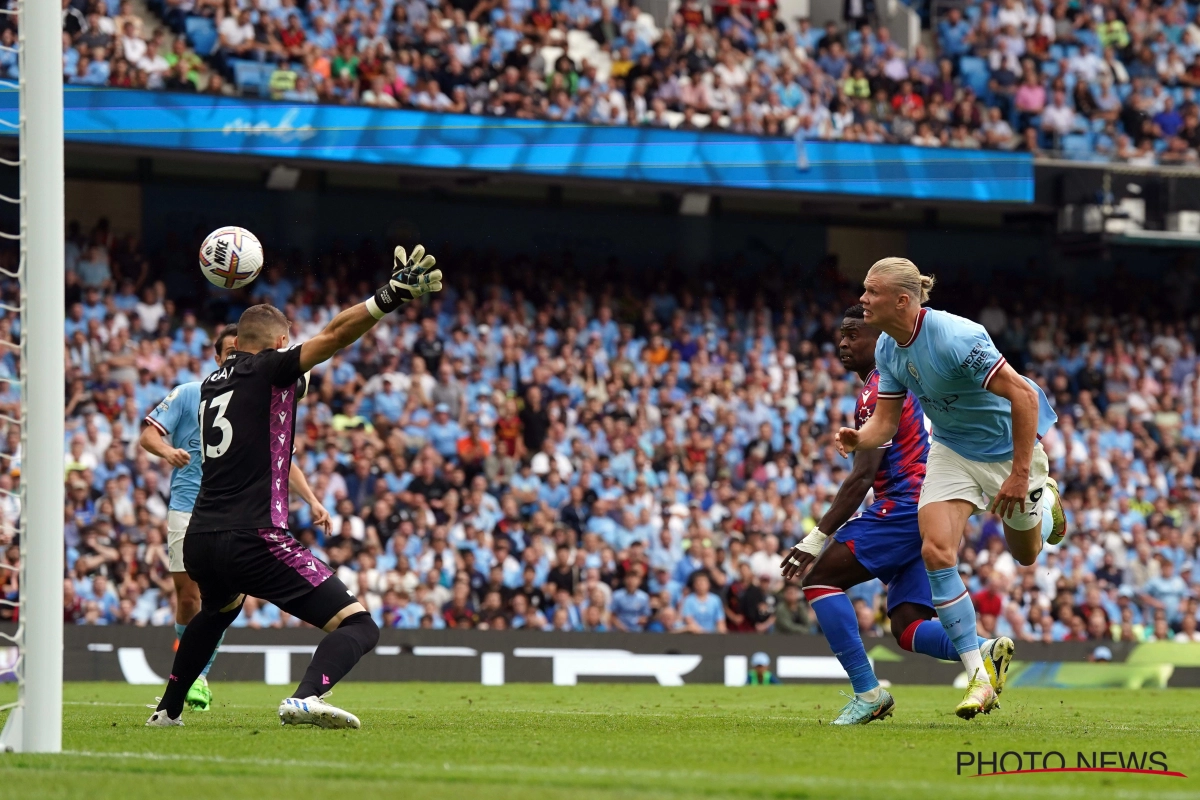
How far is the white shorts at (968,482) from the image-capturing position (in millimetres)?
9555

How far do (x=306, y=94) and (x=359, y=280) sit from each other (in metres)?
3.06

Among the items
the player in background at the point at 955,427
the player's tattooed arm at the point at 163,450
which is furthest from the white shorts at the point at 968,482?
the player's tattooed arm at the point at 163,450

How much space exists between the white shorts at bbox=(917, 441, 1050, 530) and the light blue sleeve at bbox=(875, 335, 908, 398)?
394 millimetres

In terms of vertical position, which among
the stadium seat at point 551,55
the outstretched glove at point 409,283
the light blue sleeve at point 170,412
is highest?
the stadium seat at point 551,55

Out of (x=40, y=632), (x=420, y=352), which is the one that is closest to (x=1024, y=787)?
(x=40, y=632)

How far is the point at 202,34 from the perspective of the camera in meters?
22.8

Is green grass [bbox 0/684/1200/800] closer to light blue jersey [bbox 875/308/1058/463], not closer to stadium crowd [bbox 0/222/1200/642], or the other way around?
light blue jersey [bbox 875/308/1058/463]

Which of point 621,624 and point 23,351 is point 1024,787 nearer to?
point 23,351

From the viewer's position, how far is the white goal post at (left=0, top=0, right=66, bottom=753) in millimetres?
7320

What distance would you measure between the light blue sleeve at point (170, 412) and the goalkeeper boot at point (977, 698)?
17.8 feet

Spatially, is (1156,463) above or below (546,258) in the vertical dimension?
below

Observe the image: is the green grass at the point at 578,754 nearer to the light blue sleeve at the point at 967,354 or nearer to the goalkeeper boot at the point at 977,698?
the goalkeeper boot at the point at 977,698

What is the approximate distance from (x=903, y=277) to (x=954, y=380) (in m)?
0.63

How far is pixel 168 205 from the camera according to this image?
82.3 feet
